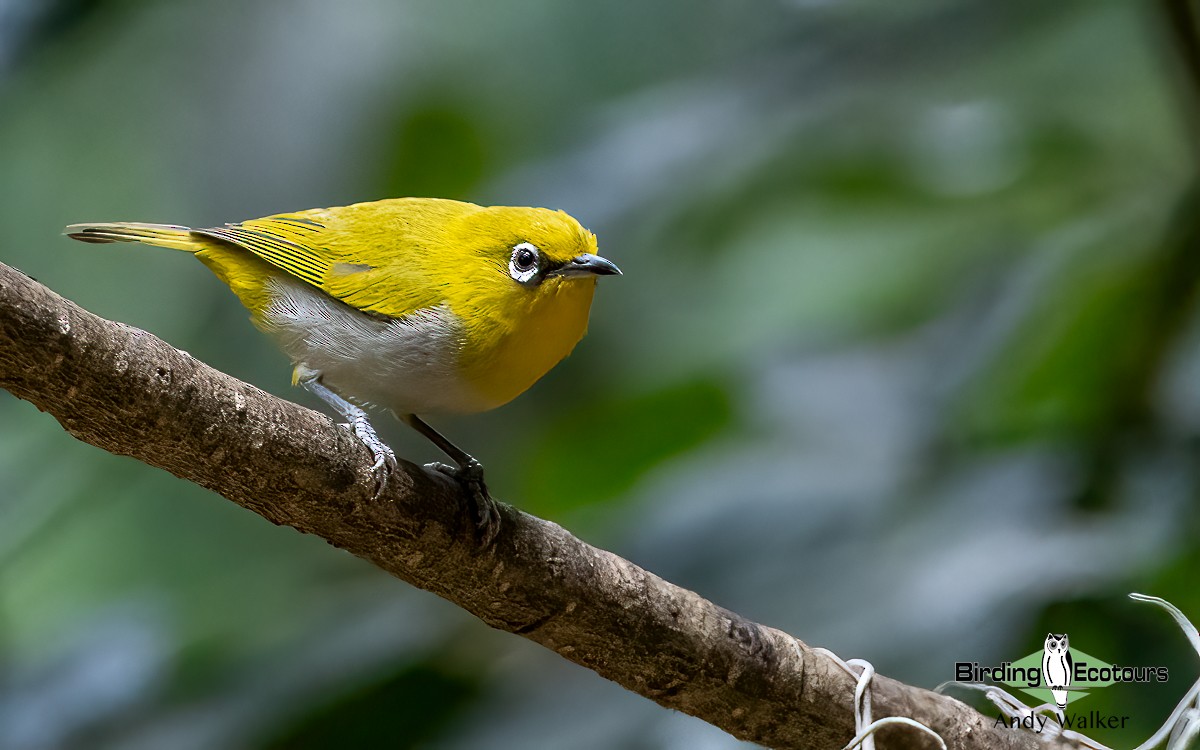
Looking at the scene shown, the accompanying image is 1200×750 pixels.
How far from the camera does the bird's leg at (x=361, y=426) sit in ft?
7.86

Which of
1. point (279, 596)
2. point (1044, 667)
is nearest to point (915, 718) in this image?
point (1044, 667)

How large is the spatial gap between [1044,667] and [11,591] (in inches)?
141

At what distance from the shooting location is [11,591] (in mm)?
4125

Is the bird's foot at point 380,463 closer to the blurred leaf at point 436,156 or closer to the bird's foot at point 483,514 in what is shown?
the bird's foot at point 483,514

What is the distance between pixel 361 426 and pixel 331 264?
2.12 ft

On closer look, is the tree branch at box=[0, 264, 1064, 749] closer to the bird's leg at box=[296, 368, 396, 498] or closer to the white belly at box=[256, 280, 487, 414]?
the bird's leg at box=[296, 368, 396, 498]

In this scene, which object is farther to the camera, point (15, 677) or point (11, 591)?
point (11, 591)

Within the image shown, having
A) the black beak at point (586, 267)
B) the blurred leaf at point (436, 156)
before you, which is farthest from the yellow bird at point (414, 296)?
the blurred leaf at point (436, 156)

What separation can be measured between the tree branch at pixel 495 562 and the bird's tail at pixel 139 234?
1332mm

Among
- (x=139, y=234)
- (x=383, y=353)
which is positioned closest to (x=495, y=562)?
(x=383, y=353)

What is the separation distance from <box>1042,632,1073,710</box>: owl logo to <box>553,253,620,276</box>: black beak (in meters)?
1.50

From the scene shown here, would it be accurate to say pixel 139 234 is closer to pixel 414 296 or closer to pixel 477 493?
pixel 414 296

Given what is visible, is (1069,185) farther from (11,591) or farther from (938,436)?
(11,591)

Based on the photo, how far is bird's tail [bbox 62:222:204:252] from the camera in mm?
3371
